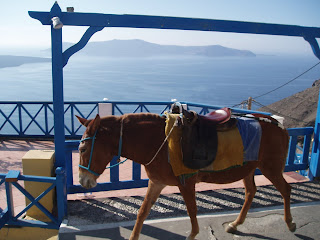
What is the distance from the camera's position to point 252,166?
368cm

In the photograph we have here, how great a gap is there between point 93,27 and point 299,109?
17.7 meters

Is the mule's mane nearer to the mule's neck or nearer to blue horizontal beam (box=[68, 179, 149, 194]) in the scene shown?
the mule's neck

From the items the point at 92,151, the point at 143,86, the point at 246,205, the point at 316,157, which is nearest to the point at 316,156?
the point at 316,157

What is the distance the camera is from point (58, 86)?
3.96 m

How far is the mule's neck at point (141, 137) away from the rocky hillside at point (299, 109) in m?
14.1

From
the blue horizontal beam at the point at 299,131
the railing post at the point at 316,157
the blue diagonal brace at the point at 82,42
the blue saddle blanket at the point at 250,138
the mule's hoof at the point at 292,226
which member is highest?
the blue diagonal brace at the point at 82,42

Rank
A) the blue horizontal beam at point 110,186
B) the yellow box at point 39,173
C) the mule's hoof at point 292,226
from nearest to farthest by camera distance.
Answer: the mule's hoof at point 292,226 < the yellow box at point 39,173 < the blue horizontal beam at point 110,186

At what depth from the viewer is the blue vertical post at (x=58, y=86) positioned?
3797mm

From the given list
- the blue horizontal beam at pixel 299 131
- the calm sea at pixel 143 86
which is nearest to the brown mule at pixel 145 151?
the blue horizontal beam at pixel 299 131

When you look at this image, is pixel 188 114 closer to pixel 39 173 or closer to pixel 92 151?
pixel 92 151

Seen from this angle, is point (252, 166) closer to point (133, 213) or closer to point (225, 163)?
point (225, 163)

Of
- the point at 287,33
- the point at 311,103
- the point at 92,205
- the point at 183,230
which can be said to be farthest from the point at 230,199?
the point at 311,103

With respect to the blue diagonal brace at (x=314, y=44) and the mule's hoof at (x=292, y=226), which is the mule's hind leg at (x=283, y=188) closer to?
the mule's hoof at (x=292, y=226)

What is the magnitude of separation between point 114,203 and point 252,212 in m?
2.26
